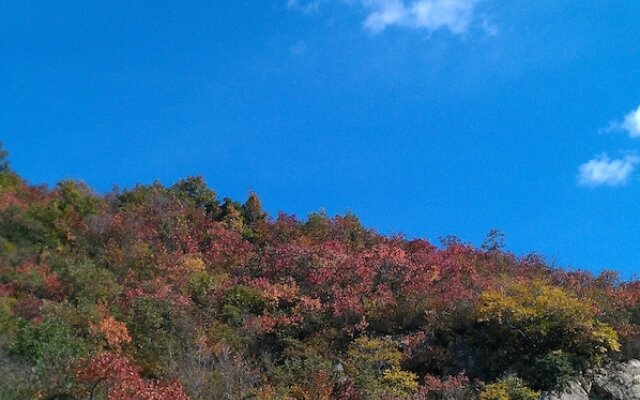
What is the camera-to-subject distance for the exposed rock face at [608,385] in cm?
1730

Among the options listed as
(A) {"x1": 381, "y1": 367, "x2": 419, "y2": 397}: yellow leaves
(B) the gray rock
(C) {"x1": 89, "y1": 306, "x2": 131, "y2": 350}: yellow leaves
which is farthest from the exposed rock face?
(C) {"x1": 89, "y1": 306, "x2": 131, "y2": 350}: yellow leaves

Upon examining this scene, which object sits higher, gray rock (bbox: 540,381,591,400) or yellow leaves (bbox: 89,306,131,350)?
yellow leaves (bbox: 89,306,131,350)

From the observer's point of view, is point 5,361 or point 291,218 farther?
point 291,218

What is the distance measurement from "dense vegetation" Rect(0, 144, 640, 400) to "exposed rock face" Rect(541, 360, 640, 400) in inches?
11.2

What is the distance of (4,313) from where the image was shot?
1919 centimetres

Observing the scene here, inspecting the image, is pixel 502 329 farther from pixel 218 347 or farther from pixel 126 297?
pixel 126 297

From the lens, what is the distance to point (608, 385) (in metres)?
17.6

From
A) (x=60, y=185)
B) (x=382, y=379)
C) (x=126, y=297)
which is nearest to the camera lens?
(x=382, y=379)

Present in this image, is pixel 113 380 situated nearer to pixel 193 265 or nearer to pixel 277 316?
pixel 277 316

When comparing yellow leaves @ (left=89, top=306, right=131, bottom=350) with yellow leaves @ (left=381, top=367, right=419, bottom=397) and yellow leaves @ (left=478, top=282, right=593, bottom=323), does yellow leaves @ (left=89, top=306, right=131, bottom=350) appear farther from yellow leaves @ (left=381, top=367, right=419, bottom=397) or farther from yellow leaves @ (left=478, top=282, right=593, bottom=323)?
yellow leaves @ (left=478, top=282, right=593, bottom=323)

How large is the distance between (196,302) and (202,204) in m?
13.1

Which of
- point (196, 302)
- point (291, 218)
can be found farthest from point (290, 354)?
point (291, 218)

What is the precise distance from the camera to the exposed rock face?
56.7ft

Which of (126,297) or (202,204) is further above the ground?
(202,204)
